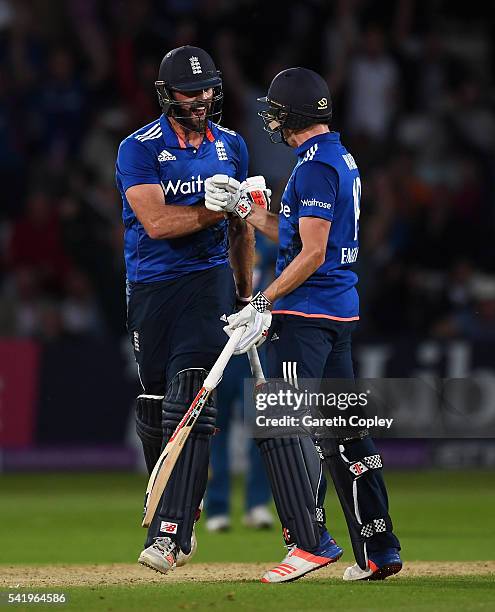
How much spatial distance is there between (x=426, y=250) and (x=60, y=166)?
164 inches

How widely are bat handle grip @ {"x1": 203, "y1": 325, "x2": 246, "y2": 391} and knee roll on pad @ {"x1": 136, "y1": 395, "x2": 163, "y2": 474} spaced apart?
58 centimetres

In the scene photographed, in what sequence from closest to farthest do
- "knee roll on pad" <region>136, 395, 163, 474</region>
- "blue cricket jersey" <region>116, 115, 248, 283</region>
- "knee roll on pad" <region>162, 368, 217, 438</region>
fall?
"knee roll on pad" <region>162, 368, 217, 438</region>
"blue cricket jersey" <region>116, 115, 248, 283</region>
"knee roll on pad" <region>136, 395, 163, 474</region>

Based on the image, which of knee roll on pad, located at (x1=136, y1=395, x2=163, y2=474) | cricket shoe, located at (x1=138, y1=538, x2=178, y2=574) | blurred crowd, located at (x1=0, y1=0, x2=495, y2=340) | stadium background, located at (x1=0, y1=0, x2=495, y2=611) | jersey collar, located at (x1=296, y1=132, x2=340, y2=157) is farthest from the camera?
blurred crowd, located at (x1=0, y1=0, x2=495, y2=340)

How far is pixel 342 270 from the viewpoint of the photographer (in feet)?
22.1

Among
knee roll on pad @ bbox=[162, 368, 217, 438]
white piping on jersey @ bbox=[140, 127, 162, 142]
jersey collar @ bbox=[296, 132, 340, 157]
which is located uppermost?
white piping on jersey @ bbox=[140, 127, 162, 142]

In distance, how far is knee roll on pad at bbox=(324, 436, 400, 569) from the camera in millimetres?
6820

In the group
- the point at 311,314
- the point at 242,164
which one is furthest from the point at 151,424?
the point at 242,164

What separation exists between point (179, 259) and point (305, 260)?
2.45ft

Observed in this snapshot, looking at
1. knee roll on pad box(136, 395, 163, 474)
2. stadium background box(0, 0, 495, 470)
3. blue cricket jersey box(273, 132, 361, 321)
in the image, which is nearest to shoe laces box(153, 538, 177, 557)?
knee roll on pad box(136, 395, 163, 474)

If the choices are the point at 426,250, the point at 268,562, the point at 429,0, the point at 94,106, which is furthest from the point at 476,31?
the point at 268,562

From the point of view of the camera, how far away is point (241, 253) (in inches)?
284

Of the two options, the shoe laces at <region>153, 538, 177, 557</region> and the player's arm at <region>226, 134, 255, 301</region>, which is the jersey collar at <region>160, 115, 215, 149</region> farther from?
the shoe laces at <region>153, 538, 177, 557</region>

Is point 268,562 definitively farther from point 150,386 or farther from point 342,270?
point 342,270

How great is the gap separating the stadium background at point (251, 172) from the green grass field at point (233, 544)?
69 millimetres
